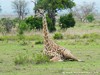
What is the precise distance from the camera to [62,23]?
121 ft

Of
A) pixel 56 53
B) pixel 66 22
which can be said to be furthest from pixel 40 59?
pixel 66 22

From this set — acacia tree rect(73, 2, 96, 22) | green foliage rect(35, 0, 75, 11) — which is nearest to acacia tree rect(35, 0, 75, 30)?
green foliage rect(35, 0, 75, 11)

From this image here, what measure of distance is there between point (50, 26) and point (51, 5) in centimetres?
392

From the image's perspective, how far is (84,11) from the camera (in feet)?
263

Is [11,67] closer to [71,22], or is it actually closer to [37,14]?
[37,14]

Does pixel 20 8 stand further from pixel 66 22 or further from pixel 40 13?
pixel 40 13

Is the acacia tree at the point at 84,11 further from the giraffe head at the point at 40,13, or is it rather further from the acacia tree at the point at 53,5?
the giraffe head at the point at 40,13

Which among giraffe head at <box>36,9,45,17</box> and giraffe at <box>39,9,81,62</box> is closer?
giraffe at <box>39,9,81,62</box>

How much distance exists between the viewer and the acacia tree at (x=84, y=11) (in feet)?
256

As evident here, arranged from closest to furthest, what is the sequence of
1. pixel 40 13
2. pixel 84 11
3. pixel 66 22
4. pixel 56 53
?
1. pixel 56 53
2. pixel 40 13
3. pixel 66 22
4. pixel 84 11

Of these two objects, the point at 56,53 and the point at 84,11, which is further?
the point at 84,11

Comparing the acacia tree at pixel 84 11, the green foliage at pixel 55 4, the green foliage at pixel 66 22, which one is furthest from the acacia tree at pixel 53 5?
the acacia tree at pixel 84 11

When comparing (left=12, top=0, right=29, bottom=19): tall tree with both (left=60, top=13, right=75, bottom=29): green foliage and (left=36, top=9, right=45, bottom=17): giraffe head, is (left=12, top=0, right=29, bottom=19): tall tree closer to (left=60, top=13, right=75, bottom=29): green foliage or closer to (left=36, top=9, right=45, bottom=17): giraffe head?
(left=60, top=13, right=75, bottom=29): green foliage

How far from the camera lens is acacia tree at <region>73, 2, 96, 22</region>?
77981mm
